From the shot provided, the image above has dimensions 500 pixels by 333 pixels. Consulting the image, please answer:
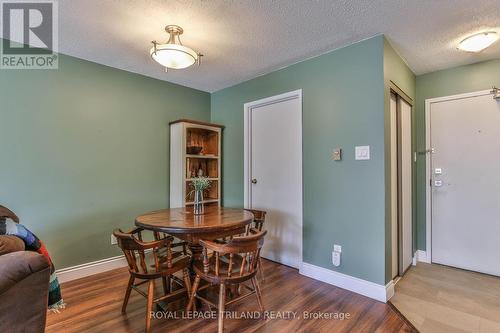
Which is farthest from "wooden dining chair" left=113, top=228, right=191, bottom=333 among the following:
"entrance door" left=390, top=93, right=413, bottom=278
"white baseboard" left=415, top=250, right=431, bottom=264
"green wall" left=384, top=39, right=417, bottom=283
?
"white baseboard" left=415, top=250, right=431, bottom=264

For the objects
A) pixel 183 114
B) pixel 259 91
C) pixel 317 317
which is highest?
pixel 259 91

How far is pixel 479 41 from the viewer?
90.2 inches

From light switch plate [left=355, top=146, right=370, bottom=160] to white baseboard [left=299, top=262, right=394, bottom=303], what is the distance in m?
1.14

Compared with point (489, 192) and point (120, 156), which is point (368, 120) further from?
point (120, 156)

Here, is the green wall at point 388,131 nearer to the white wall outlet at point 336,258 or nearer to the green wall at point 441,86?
the white wall outlet at point 336,258

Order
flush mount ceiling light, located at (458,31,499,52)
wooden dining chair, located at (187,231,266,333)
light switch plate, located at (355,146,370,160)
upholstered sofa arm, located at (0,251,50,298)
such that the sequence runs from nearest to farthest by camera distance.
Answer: upholstered sofa arm, located at (0,251,50,298), wooden dining chair, located at (187,231,266,333), flush mount ceiling light, located at (458,31,499,52), light switch plate, located at (355,146,370,160)

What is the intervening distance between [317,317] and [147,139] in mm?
2747

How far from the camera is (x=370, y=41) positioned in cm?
236

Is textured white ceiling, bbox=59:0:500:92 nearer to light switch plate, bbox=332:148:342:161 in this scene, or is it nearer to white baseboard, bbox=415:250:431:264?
light switch plate, bbox=332:148:342:161

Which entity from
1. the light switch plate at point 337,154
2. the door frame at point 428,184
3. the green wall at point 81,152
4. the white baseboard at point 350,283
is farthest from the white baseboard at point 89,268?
the door frame at point 428,184

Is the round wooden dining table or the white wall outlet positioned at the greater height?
the round wooden dining table

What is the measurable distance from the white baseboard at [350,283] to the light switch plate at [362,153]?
1.14 meters

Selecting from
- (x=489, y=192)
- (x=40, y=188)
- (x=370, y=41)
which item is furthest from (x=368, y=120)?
(x=40, y=188)

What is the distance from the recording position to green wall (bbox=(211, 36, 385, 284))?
2.31 metres
